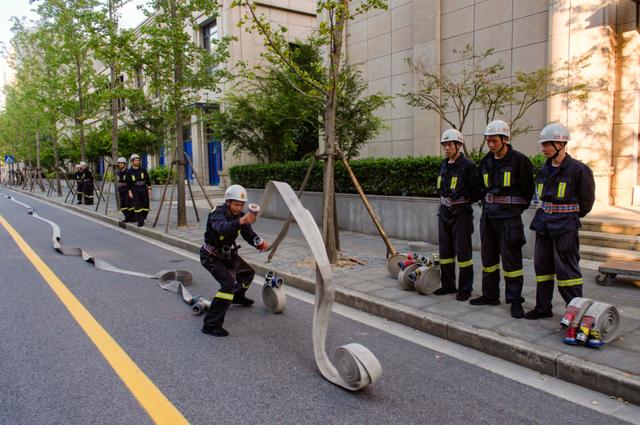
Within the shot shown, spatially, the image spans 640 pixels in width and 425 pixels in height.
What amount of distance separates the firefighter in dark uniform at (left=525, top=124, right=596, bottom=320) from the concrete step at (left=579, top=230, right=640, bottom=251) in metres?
3.36

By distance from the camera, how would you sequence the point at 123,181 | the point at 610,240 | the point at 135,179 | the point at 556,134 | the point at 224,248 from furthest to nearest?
the point at 123,181
the point at 135,179
the point at 610,240
the point at 224,248
the point at 556,134

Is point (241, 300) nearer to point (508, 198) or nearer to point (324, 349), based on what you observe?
point (324, 349)

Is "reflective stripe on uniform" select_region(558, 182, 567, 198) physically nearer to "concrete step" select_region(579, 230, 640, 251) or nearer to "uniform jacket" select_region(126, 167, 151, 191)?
"concrete step" select_region(579, 230, 640, 251)

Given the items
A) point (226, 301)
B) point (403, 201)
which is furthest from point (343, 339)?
point (403, 201)

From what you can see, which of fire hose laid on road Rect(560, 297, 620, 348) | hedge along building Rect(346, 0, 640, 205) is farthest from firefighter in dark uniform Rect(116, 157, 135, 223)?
fire hose laid on road Rect(560, 297, 620, 348)

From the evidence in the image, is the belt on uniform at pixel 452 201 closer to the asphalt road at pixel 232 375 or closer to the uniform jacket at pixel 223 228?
the asphalt road at pixel 232 375

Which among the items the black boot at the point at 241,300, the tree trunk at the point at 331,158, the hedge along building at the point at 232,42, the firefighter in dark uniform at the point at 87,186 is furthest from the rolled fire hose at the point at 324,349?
the hedge along building at the point at 232,42

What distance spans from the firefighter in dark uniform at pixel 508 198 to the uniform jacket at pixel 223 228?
8.80ft

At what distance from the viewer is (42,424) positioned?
Result: 332 cm

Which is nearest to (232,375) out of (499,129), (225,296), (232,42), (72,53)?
(225,296)

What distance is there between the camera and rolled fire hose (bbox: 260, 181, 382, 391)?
144 inches

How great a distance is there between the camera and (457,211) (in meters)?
5.93

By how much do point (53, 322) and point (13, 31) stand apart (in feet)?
98.5

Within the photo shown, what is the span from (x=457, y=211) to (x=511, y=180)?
0.85 meters
